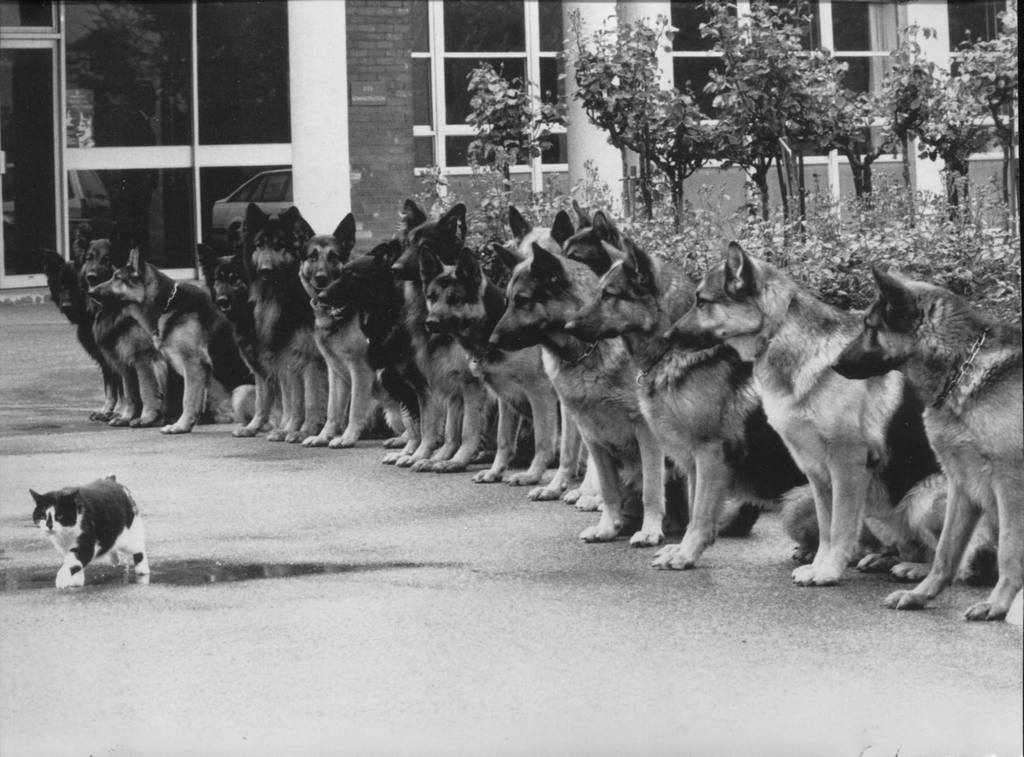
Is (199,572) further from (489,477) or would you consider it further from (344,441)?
(344,441)

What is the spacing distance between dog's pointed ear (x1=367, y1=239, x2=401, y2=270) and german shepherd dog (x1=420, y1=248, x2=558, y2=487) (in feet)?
3.58

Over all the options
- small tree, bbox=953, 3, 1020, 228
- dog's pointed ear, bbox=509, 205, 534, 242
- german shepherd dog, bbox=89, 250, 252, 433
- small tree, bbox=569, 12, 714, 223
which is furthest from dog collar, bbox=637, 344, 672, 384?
german shepherd dog, bbox=89, 250, 252, 433

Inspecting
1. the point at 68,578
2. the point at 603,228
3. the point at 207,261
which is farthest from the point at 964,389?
the point at 207,261

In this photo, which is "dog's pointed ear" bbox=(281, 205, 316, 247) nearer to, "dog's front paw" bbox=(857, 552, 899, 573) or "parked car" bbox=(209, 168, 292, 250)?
"parked car" bbox=(209, 168, 292, 250)

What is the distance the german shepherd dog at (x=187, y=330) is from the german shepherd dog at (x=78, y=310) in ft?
1.39

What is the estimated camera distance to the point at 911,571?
21.1ft

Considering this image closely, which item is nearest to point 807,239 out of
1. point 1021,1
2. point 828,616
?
→ point 828,616

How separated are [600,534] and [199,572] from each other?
1951 mm

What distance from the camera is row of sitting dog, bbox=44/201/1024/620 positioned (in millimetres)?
5711

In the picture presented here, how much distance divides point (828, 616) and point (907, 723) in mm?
1126

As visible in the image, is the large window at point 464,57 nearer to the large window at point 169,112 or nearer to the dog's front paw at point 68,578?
the large window at point 169,112

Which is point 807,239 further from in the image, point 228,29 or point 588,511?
point 228,29

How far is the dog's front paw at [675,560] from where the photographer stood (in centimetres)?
687

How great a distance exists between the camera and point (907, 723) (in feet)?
16.0
